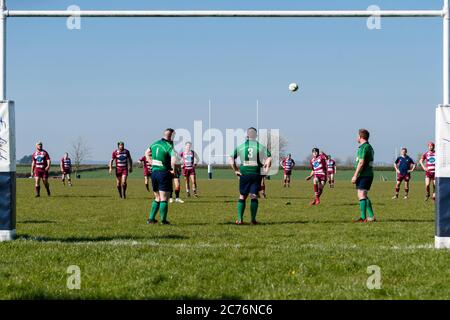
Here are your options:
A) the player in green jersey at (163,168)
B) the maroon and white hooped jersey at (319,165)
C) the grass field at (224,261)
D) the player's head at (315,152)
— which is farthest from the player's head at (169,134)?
the player's head at (315,152)

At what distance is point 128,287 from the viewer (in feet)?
20.9

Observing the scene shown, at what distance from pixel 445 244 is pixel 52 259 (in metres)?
5.40

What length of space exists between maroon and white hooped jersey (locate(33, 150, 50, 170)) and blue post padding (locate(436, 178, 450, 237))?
60.3ft

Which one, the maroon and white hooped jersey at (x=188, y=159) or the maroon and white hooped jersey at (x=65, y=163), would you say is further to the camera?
the maroon and white hooped jersey at (x=65, y=163)

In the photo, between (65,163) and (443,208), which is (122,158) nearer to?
(443,208)

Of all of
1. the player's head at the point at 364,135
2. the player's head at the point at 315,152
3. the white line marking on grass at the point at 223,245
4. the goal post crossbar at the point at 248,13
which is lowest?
the white line marking on grass at the point at 223,245

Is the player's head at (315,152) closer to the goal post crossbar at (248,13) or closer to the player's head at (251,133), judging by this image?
A: the player's head at (251,133)

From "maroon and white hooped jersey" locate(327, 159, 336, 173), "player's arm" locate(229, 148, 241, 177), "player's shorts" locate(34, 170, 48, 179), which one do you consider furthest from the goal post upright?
"maroon and white hooped jersey" locate(327, 159, 336, 173)

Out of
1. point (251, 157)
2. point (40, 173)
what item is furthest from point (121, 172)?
point (251, 157)

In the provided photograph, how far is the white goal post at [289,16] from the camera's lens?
29.8ft

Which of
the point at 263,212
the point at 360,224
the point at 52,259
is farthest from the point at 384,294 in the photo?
the point at 263,212

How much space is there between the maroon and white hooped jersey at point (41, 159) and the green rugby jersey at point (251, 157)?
13356mm

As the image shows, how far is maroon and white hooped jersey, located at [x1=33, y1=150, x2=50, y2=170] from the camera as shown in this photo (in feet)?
80.5

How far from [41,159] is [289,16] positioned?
17.3m
